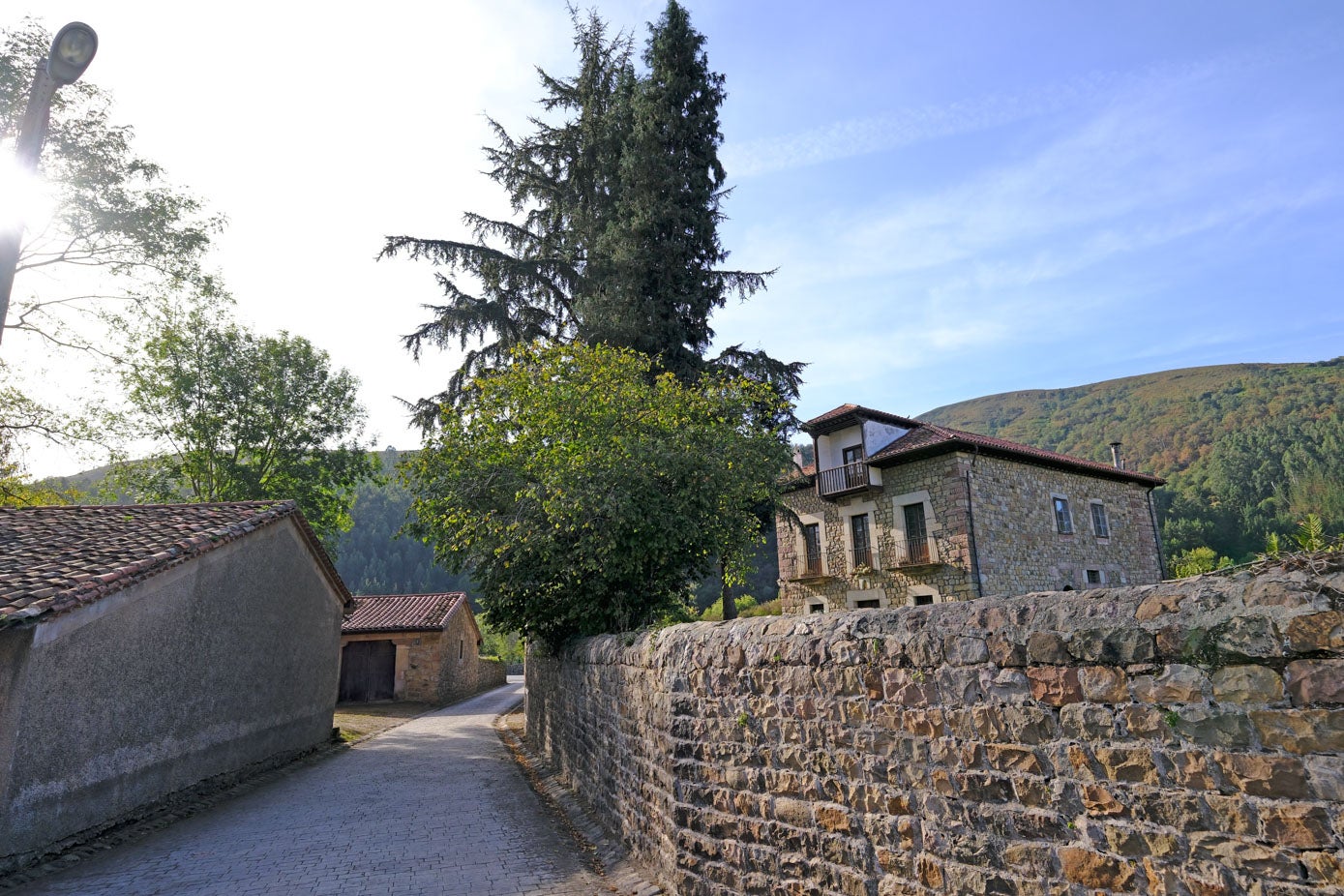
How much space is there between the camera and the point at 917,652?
3615 millimetres

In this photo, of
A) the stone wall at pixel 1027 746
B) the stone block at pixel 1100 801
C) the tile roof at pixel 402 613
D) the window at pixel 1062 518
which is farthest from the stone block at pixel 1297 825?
the tile roof at pixel 402 613

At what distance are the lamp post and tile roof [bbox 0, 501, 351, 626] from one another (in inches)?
183

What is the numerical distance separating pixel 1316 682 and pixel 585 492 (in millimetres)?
8626

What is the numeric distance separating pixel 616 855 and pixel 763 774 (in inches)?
120

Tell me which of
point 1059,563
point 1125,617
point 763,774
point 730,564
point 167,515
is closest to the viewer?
point 1125,617

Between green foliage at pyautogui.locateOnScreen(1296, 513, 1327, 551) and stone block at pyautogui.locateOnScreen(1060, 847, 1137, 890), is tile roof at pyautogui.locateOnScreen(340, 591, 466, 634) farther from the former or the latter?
green foliage at pyautogui.locateOnScreen(1296, 513, 1327, 551)

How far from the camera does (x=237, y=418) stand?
22219mm

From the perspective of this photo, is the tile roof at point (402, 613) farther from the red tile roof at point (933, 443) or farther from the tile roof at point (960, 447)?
the tile roof at point (960, 447)

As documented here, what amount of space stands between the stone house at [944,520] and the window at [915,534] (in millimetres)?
33

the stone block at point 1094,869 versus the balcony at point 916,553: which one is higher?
the balcony at point 916,553

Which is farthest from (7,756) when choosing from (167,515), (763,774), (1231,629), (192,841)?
(1231,629)

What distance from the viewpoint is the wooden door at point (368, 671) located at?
26844 millimetres

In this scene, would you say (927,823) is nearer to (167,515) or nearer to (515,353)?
(515,353)

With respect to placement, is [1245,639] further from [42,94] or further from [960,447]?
[960,447]
